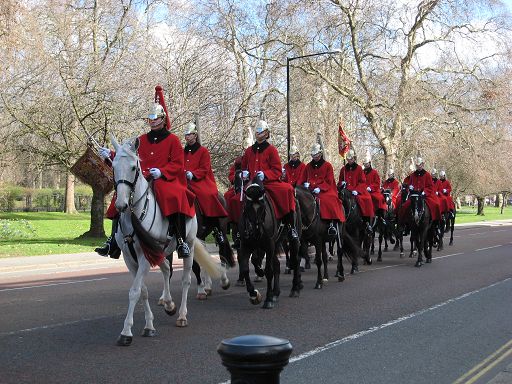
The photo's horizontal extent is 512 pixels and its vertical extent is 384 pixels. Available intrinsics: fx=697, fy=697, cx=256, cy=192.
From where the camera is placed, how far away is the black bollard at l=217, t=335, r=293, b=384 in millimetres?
3139

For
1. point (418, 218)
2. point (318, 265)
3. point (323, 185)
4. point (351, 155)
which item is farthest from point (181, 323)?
point (418, 218)

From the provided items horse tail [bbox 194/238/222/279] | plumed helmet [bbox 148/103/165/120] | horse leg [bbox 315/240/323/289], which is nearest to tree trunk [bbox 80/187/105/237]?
horse leg [bbox 315/240/323/289]

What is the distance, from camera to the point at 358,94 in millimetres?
42844

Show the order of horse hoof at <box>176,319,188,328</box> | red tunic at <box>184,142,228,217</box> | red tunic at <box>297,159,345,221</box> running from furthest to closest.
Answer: red tunic at <box>297,159,345,221</box>, red tunic at <box>184,142,228,217</box>, horse hoof at <box>176,319,188,328</box>

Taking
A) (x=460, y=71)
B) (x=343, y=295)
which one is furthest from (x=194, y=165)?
(x=460, y=71)

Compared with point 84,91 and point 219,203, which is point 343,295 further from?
point 84,91

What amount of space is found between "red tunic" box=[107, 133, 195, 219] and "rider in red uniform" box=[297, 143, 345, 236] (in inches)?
191

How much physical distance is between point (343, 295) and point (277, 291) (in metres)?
1.64

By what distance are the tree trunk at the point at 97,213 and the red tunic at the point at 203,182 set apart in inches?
635

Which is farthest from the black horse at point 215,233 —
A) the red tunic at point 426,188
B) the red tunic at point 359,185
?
the red tunic at point 426,188

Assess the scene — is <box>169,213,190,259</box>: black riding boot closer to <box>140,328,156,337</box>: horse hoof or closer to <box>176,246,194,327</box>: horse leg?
<box>176,246,194,327</box>: horse leg

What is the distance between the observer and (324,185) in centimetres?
1436

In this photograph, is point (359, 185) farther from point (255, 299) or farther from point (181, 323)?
point (181, 323)

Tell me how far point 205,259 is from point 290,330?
1.89 meters
